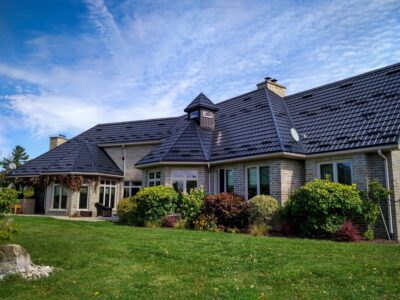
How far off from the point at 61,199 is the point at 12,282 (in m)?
17.8

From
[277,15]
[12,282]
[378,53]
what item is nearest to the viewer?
[12,282]

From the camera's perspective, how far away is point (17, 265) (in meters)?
6.96

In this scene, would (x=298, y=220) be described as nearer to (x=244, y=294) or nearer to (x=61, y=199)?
(x=244, y=294)

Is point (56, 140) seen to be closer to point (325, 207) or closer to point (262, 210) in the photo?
point (262, 210)

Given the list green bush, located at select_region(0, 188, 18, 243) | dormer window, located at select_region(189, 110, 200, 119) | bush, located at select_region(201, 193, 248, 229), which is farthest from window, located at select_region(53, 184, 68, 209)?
green bush, located at select_region(0, 188, 18, 243)

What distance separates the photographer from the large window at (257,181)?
16.0m

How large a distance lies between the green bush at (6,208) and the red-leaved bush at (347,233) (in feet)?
33.0

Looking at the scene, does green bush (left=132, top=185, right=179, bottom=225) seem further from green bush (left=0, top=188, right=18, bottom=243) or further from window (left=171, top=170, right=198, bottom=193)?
green bush (left=0, top=188, right=18, bottom=243)

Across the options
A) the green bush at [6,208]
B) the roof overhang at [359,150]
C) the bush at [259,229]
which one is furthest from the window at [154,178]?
the green bush at [6,208]

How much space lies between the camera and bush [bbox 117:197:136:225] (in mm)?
16859

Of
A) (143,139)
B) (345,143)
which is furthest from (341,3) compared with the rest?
(143,139)

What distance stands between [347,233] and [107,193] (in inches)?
716

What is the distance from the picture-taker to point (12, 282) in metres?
6.41

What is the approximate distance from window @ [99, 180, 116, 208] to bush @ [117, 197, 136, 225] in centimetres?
712
